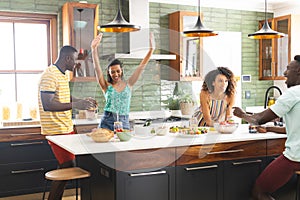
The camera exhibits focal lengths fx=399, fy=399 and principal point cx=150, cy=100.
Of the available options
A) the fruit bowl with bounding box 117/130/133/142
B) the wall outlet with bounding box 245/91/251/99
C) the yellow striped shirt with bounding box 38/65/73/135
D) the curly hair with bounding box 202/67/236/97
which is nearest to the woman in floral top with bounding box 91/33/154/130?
the yellow striped shirt with bounding box 38/65/73/135

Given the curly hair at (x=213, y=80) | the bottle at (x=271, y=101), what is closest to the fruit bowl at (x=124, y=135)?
the curly hair at (x=213, y=80)

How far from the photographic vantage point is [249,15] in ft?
22.0

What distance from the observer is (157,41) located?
239 inches

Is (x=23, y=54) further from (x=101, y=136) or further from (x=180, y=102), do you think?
(x=101, y=136)

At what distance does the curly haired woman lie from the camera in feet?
12.5

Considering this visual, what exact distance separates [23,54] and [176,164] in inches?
124

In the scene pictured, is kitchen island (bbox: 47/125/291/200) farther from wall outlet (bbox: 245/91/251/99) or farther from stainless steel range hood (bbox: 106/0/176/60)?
wall outlet (bbox: 245/91/251/99)

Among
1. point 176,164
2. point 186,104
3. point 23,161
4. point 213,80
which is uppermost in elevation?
point 213,80

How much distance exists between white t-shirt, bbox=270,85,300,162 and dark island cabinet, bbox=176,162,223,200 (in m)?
0.56

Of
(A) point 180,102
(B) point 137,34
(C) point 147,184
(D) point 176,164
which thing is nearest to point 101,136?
(C) point 147,184

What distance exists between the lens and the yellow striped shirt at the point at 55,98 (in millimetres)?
3658

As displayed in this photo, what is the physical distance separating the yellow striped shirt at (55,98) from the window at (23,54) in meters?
1.36

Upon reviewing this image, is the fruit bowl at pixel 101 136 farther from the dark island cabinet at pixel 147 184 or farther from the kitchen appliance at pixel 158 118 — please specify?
the kitchen appliance at pixel 158 118

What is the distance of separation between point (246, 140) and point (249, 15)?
4015mm
